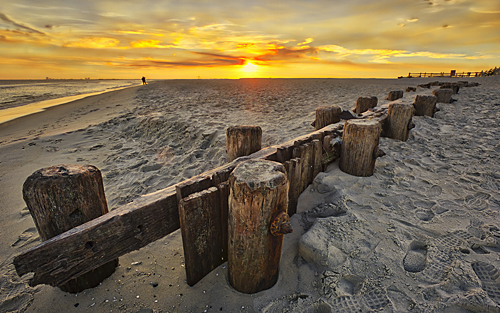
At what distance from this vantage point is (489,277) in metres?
1.73

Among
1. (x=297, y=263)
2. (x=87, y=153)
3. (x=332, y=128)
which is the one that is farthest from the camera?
(x=87, y=153)

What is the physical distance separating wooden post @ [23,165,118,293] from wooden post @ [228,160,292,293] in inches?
40.4

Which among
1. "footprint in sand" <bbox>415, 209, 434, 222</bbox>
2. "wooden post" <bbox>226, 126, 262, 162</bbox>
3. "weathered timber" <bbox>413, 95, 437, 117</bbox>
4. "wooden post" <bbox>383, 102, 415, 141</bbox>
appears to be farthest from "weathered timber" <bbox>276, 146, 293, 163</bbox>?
"weathered timber" <bbox>413, 95, 437, 117</bbox>

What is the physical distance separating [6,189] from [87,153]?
1864 mm

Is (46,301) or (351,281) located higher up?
(351,281)

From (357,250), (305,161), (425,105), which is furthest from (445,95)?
(357,250)

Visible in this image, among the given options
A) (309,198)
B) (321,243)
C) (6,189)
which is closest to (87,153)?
(6,189)

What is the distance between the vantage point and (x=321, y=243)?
218 centimetres

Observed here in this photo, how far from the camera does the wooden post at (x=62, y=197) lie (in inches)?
63.9

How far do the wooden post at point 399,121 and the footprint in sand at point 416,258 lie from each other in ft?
10.7

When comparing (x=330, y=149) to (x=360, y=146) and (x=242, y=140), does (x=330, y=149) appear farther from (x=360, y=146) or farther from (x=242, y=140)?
(x=242, y=140)

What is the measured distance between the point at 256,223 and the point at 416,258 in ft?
4.92

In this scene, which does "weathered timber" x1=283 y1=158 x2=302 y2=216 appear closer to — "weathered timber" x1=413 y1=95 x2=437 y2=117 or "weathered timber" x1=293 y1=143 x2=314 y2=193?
"weathered timber" x1=293 y1=143 x2=314 y2=193

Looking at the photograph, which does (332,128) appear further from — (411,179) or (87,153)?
(87,153)
